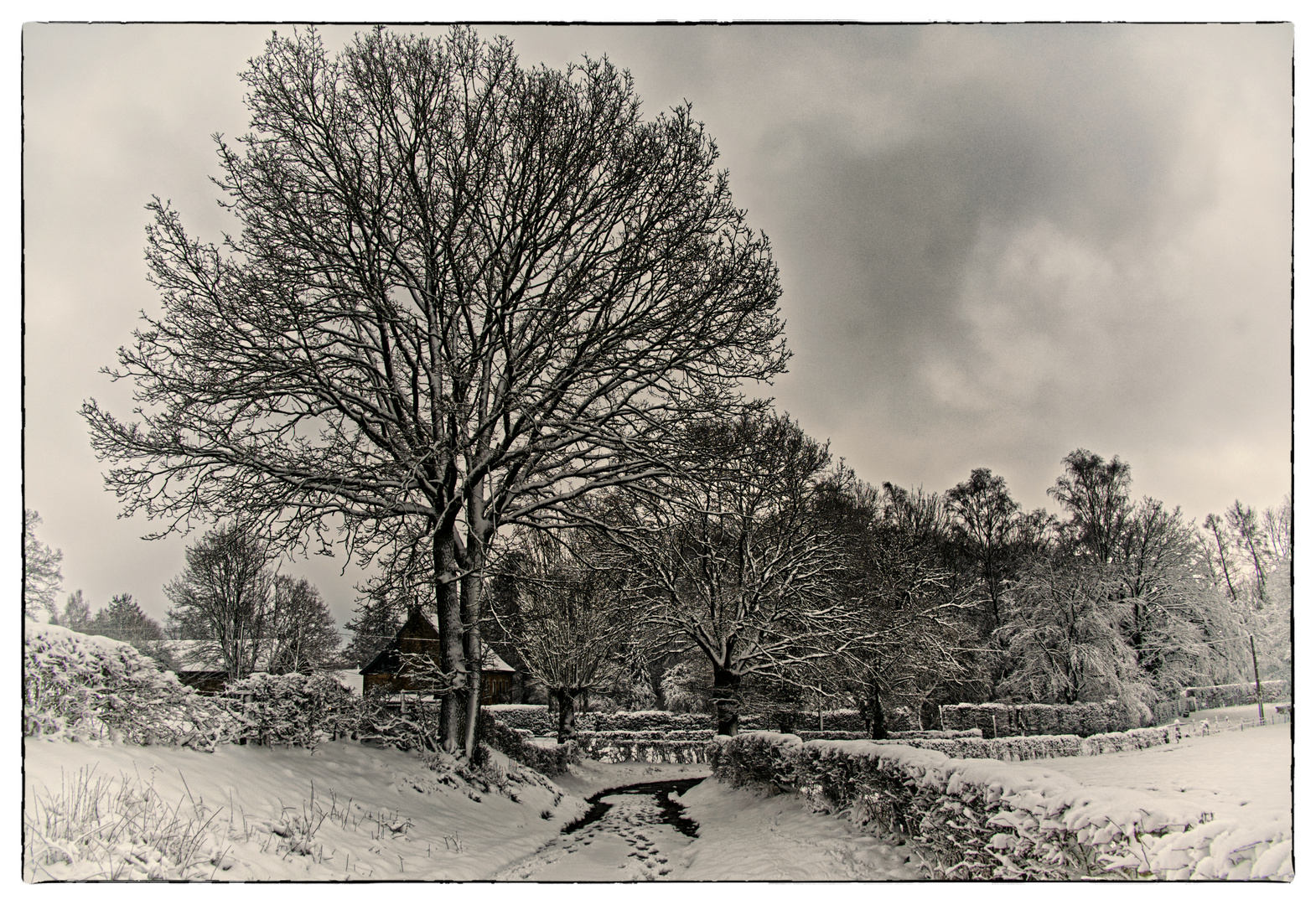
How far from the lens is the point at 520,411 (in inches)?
349

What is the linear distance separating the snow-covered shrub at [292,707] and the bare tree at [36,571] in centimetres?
201

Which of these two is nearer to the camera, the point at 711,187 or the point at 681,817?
the point at 711,187

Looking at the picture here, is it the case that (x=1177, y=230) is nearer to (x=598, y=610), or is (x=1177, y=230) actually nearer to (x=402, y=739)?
(x=402, y=739)

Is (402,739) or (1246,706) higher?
(1246,706)

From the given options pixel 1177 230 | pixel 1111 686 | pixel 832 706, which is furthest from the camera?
pixel 832 706

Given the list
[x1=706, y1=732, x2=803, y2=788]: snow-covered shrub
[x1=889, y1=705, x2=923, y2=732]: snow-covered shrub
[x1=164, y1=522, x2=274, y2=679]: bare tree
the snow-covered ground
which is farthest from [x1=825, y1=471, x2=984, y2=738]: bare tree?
[x1=164, y1=522, x2=274, y2=679]: bare tree

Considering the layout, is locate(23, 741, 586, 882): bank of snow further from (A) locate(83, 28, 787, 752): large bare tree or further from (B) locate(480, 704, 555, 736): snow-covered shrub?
(B) locate(480, 704, 555, 736): snow-covered shrub

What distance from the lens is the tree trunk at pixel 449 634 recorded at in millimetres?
8992

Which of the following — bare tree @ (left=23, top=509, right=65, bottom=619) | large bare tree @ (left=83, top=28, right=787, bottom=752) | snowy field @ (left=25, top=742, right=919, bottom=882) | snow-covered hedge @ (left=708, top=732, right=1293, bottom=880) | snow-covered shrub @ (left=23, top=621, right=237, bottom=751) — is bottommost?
snowy field @ (left=25, top=742, right=919, bottom=882)

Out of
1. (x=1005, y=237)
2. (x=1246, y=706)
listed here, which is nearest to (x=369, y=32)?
(x=1005, y=237)

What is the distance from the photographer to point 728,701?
52.1 feet

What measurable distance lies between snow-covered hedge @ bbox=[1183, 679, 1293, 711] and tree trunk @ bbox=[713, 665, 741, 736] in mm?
8698

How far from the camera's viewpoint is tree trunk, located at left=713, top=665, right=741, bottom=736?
52.1 ft

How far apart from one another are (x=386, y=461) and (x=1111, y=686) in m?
23.6
